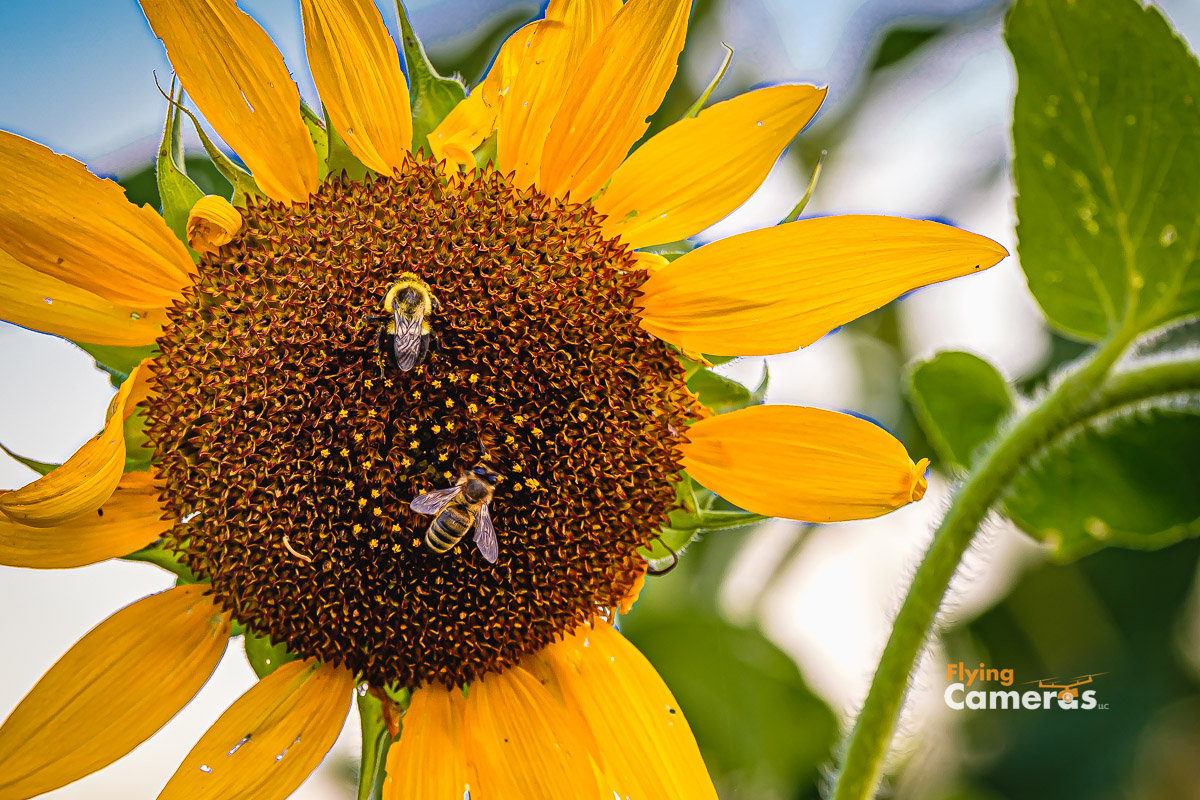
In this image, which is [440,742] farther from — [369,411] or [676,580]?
[676,580]

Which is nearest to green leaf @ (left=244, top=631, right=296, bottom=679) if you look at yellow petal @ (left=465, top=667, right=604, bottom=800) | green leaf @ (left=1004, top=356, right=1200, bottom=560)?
yellow petal @ (left=465, top=667, right=604, bottom=800)

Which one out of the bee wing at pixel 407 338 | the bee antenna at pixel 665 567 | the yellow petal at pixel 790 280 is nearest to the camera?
the bee wing at pixel 407 338

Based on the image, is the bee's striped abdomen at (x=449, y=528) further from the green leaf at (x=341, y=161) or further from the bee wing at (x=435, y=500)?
the green leaf at (x=341, y=161)

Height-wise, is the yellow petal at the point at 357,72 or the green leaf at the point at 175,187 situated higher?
the yellow petal at the point at 357,72

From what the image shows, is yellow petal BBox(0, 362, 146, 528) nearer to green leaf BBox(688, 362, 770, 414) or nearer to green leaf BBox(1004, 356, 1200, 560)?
green leaf BBox(688, 362, 770, 414)

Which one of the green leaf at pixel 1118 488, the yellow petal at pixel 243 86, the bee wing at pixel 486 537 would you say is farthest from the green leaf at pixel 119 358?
the green leaf at pixel 1118 488

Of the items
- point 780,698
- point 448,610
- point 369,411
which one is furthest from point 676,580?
point 369,411
